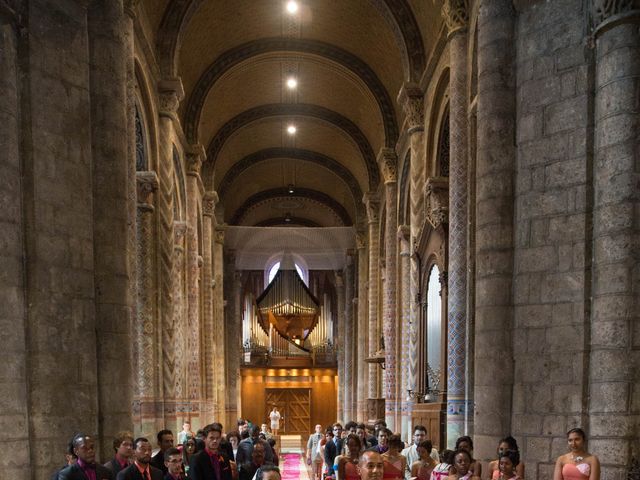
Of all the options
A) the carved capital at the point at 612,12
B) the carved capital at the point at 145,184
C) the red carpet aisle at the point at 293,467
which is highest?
the carved capital at the point at 612,12

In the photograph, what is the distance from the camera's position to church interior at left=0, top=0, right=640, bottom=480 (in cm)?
709

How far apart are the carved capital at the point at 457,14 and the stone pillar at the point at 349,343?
60.9ft

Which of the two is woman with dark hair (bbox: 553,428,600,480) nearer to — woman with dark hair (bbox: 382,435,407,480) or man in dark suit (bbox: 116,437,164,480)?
woman with dark hair (bbox: 382,435,407,480)

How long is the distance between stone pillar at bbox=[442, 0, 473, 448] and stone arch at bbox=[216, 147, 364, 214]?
16280mm

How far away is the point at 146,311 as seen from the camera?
46.7 ft

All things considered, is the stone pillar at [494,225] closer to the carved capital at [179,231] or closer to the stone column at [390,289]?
the stone column at [390,289]

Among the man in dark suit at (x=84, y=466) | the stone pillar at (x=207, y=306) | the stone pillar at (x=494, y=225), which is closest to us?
the man in dark suit at (x=84, y=466)

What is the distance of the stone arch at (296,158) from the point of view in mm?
27812

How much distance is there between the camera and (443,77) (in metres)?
13.8

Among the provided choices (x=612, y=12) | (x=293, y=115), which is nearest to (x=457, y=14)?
(x=612, y=12)

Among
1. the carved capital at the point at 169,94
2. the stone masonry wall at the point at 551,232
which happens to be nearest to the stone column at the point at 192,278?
the carved capital at the point at 169,94

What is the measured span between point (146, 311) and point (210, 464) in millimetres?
8056

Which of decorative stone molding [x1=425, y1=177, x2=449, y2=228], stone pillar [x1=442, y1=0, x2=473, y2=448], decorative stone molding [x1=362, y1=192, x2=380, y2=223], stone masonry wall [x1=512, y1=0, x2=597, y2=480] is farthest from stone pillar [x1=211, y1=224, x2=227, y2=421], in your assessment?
stone masonry wall [x1=512, y1=0, x2=597, y2=480]

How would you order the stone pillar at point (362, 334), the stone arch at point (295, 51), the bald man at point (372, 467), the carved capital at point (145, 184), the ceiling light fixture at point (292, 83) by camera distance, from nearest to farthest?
1. the bald man at point (372, 467)
2. the carved capital at point (145, 184)
3. the stone arch at point (295, 51)
4. the ceiling light fixture at point (292, 83)
5. the stone pillar at point (362, 334)
